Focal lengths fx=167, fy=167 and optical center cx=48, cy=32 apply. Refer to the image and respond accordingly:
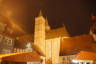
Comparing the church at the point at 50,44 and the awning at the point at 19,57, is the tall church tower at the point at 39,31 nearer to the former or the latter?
the church at the point at 50,44

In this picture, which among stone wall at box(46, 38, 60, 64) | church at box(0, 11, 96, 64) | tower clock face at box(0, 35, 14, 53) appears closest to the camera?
tower clock face at box(0, 35, 14, 53)

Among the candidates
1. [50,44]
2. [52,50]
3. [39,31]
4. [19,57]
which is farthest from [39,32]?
[19,57]

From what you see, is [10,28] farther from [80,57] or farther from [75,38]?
[80,57]

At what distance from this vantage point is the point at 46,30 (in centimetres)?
2480

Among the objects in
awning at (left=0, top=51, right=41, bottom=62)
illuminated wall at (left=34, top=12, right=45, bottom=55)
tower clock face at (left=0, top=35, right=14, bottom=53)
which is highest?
illuminated wall at (left=34, top=12, right=45, bottom=55)

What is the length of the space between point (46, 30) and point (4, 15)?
409 inches

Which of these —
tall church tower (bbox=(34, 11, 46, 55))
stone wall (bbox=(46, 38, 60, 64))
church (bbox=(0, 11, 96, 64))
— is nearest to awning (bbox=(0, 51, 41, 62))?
church (bbox=(0, 11, 96, 64))

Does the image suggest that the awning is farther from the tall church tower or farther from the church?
the tall church tower

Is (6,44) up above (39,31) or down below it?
below

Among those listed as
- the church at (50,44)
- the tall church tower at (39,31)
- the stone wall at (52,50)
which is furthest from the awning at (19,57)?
the tall church tower at (39,31)

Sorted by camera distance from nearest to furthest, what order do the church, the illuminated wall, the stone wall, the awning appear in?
the awning → the church → the stone wall → the illuminated wall

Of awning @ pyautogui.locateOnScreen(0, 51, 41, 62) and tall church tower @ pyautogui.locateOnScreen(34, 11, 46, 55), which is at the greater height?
→ tall church tower @ pyautogui.locateOnScreen(34, 11, 46, 55)

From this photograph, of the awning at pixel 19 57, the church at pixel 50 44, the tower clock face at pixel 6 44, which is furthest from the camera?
the church at pixel 50 44

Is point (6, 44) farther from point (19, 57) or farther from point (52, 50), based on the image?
point (52, 50)
